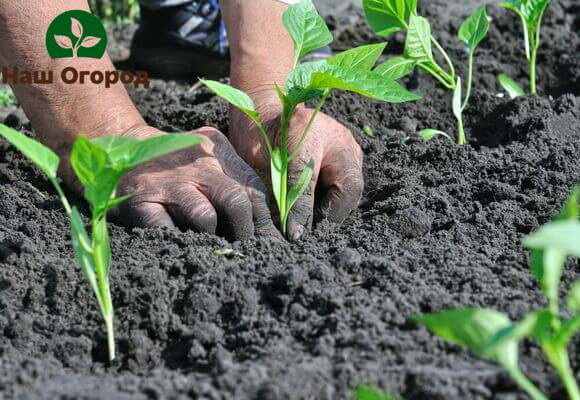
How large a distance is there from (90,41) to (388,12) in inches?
32.2

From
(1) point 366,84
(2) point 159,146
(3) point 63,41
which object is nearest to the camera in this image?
(2) point 159,146

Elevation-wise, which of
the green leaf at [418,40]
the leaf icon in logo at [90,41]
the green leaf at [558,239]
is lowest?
the leaf icon in logo at [90,41]

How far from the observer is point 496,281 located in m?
1.40

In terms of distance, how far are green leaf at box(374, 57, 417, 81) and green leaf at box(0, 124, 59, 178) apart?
864 millimetres

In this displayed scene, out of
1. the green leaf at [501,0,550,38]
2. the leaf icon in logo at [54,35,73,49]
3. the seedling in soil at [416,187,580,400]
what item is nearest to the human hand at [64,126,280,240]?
the leaf icon in logo at [54,35,73,49]

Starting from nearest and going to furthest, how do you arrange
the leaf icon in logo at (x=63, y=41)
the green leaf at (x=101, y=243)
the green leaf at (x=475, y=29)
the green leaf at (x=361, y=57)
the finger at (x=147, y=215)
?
1. the green leaf at (x=101, y=243)
2. the green leaf at (x=361, y=57)
3. the finger at (x=147, y=215)
4. the leaf icon in logo at (x=63, y=41)
5. the green leaf at (x=475, y=29)

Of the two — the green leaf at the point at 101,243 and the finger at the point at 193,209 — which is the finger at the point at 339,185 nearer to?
the finger at the point at 193,209

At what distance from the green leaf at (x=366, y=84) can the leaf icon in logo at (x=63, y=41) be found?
78 cm

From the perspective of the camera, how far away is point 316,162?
1817 millimetres

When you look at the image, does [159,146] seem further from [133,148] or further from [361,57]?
[361,57]

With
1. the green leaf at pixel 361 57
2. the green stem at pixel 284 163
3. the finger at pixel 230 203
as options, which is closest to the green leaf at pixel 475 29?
the green leaf at pixel 361 57

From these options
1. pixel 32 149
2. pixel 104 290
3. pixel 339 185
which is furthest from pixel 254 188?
pixel 32 149

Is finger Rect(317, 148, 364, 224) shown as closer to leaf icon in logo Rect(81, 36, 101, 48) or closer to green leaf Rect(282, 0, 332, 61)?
green leaf Rect(282, 0, 332, 61)

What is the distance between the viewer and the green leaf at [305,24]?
5.48ft
